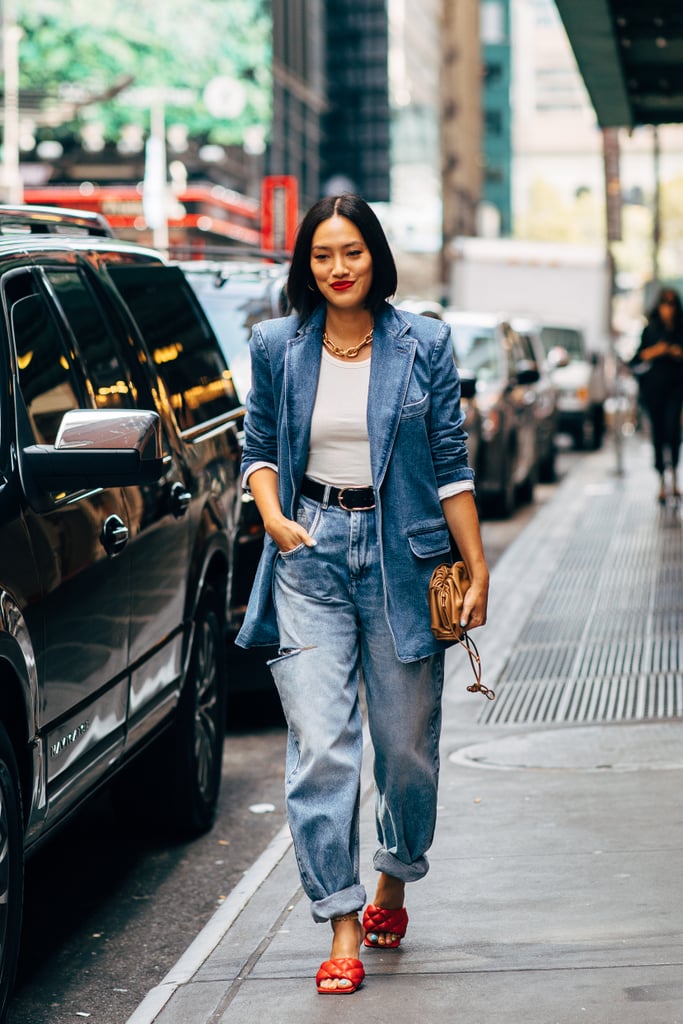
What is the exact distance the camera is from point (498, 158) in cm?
14662

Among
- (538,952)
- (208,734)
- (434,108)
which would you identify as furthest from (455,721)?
(434,108)

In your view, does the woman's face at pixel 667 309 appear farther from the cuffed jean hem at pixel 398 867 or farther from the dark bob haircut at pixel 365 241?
the cuffed jean hem at pixel 398 867

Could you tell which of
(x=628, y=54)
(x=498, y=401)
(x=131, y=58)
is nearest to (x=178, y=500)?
(x=628, y=54)

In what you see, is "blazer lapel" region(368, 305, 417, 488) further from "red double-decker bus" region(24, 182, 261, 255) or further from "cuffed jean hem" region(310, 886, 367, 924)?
"red double-decker bus" region(24, 182, 261, 255)

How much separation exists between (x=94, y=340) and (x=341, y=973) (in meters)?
2.18

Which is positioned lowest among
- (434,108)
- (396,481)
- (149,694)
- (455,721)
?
(455,721)

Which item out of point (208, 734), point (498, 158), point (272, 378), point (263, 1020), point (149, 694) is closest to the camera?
point (263, 1020)

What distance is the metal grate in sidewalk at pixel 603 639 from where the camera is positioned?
7.89 m

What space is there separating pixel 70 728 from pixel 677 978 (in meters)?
1.62

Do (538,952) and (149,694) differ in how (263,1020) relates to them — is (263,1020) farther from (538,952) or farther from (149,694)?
(149,694)

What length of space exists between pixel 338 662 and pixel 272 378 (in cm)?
72

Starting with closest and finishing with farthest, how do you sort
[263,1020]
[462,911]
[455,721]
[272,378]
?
1. [263,1020]
2. [272,378]
3. [462,911]
4. [455,721]

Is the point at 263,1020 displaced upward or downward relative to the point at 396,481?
downward

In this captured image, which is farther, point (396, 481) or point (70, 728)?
point (70, 728)
